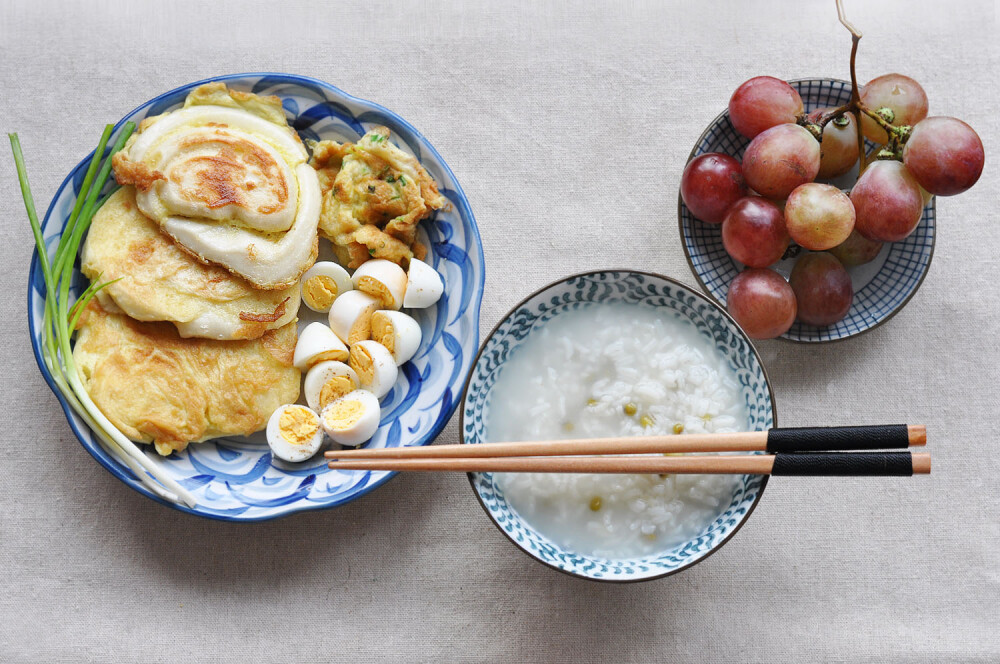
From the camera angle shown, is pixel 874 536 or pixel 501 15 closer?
pixel 874 536

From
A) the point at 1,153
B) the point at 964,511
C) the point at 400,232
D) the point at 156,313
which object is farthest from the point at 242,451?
the point at 964,511

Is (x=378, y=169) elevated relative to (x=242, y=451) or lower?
elevated

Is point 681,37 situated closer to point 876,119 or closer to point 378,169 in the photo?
point 876,119

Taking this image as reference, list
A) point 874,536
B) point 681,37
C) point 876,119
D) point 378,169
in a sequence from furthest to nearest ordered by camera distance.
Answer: point 681,37
point 874,536
point 378,169
point 876,119

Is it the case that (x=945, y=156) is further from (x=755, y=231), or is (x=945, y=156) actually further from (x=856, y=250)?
(x=755, y=231)

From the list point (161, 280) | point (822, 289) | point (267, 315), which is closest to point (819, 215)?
point (822, 289)

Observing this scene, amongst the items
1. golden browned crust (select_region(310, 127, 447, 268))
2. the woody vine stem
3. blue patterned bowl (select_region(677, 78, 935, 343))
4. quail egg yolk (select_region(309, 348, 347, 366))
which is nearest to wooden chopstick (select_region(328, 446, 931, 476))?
quail egg yolk (select_region(309, 348, 347, 366))

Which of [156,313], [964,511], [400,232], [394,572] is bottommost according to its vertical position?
[394,572]

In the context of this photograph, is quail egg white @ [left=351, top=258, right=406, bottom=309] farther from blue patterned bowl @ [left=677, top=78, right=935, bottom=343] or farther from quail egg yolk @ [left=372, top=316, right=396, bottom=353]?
blue patterned bowl @ [left=677, top=78, right=935, bottom=343]
